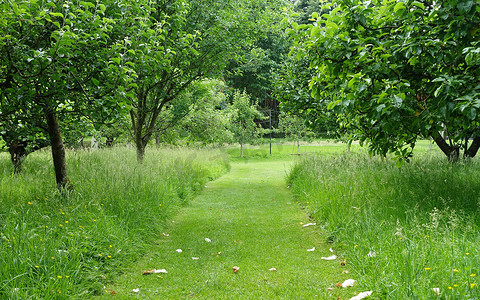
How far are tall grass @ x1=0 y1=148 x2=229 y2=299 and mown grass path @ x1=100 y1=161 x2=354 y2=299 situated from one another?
0.33 metres

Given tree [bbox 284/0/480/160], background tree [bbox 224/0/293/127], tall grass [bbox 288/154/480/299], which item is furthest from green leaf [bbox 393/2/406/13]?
background tree [bbox 224/0/293/127]

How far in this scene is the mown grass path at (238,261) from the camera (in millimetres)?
3701

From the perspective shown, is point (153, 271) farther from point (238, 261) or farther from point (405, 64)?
point (405, 64)

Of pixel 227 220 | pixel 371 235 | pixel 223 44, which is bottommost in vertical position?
pixel 227 220

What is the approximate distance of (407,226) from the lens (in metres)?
4.30

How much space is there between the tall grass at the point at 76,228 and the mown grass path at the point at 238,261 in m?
0.33

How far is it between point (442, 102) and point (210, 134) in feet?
35.9

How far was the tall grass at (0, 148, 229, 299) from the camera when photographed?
3268 mm

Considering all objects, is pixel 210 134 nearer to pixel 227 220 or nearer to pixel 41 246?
pixel 227 220

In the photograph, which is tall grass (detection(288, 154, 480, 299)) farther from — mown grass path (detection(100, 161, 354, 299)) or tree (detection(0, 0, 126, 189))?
tree (detection(0, 0, 126, 189))

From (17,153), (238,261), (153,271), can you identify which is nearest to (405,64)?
(238,261)

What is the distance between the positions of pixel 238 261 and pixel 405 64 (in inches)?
136

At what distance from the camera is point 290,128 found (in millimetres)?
28969

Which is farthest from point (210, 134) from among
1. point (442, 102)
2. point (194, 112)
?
point (442, 102)
